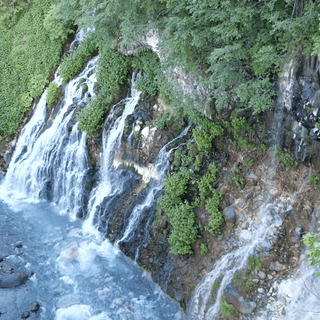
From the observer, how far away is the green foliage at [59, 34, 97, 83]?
1462 centimetres

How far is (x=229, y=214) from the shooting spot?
907 centimetres

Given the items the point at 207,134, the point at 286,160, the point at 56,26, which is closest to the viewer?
the point at 286,160

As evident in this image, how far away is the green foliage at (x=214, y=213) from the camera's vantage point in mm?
9117

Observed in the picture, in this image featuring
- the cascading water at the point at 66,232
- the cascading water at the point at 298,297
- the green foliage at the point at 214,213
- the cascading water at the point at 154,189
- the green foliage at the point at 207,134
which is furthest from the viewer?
the cascading water at the point at 154,189

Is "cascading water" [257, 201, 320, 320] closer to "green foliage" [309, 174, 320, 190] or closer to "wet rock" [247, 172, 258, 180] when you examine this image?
"green foliage" [309, 174, 320, 190]

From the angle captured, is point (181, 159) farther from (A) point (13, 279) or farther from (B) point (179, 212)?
(A) point (13, 279)

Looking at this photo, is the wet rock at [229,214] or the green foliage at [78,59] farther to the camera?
the green foliage at [78,59]

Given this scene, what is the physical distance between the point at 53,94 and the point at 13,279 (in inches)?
307

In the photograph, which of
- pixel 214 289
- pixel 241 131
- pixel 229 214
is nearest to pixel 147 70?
pixel 241 131

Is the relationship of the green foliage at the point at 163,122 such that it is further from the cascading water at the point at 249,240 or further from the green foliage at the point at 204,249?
the green foliage at the point at 204,249

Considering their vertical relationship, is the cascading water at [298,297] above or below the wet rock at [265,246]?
below

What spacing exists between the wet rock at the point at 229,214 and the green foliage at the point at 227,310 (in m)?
1.96

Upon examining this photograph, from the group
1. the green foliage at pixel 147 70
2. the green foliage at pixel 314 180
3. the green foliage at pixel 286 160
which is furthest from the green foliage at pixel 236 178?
the green foliage at pixel 147 70

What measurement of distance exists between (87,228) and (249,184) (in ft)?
19.7
